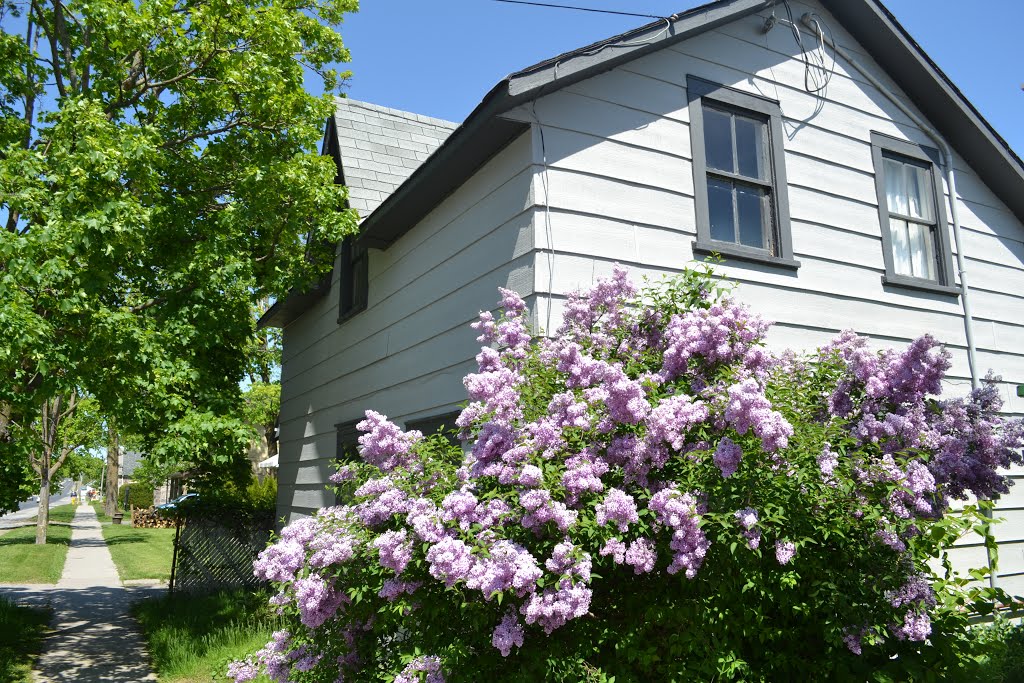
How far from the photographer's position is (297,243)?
33.7 ft

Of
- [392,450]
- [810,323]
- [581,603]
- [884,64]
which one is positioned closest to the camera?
[581,603]

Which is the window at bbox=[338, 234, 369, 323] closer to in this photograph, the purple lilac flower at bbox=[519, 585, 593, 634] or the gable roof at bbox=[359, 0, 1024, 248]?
the gable roof at bbox=[359, 0, 1024, 248]

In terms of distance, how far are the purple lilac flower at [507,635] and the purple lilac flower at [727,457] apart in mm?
1230

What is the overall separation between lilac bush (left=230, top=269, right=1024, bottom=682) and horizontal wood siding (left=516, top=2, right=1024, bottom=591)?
1634 millimetres

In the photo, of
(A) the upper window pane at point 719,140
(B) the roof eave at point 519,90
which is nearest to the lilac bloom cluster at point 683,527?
(B) the roof eave at point 519,90

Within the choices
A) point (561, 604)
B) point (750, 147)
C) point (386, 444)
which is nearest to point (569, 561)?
point (561, 604)

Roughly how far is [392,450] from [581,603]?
161 centimetres

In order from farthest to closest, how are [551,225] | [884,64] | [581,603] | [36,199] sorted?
1. [884,64]
2. [36,199]
3. [551,225]
4. [581,603]

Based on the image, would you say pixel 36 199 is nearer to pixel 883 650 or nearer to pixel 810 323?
pixel 810 323

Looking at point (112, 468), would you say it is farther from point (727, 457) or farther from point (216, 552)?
point (727, 457)

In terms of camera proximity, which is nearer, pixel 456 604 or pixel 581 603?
pixel 581 603

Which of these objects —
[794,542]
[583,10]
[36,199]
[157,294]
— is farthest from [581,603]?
[157,294]

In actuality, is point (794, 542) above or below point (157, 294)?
below

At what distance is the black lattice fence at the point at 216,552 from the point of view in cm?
1288
